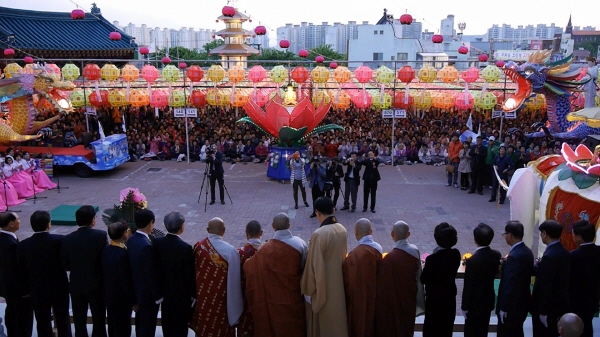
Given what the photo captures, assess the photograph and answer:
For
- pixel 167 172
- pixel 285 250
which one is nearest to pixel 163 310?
pixel 285 250

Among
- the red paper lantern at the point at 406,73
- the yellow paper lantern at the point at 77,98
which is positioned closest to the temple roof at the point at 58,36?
the yellow paper lantern at the point at 77,98

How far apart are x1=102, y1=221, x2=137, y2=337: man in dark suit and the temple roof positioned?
1816cm

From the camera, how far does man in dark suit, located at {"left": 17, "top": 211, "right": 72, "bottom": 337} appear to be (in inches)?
180

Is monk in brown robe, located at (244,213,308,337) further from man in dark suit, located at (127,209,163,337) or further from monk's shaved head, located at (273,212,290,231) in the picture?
man in dark suit, located at (127,209,163,337)

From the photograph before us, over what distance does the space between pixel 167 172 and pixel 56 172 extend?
113 inches

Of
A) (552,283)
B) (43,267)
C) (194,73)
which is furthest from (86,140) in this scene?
(552,283)

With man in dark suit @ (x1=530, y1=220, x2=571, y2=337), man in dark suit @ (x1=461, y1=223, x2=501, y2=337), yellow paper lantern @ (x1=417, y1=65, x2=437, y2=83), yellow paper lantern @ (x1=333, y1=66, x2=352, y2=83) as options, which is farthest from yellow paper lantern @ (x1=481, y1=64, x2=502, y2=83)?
man in dark suit @ (x1=461, y1=223, x2=501, y2=337)

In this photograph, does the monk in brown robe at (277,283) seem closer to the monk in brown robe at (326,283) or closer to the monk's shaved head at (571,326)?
the monk in brown robe at (326,283)

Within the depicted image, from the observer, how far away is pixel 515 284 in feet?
14.0

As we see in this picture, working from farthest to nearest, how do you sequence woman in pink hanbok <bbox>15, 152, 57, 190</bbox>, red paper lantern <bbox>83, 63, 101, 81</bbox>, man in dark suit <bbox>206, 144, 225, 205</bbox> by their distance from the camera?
1. red paper lantern <bbox>83, 63, 101, 81</bbox>
2. woman in pink hanbok <bbox>15, 152, 57, 190</bbox>
3. man in dark suit <bbox>206, 144, 225, 205</bbox>

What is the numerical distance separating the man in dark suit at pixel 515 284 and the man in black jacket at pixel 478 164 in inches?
318

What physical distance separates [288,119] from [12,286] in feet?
30.6

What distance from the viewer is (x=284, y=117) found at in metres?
13.5

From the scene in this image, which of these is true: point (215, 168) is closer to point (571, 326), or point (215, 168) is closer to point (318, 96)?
point (318, 96)
